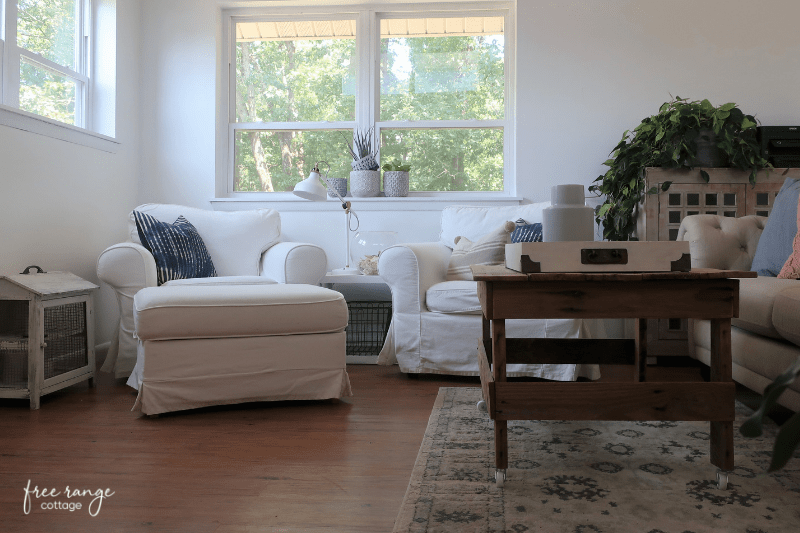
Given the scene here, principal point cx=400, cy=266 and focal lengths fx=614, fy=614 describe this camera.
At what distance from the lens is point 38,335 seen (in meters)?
2.41

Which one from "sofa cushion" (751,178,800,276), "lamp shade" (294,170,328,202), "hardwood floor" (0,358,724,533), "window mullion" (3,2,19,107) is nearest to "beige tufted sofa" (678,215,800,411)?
"sofa cushion" (751,178,800,276)

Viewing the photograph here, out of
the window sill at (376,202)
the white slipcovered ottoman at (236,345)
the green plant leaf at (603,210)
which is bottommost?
the white slipcovered ottoman at (236,345)

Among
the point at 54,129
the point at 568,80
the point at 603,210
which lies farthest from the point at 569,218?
the point at 54,129

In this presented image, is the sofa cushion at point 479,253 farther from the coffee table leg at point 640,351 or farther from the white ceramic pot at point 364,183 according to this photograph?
the coffee table leg at point 640,351

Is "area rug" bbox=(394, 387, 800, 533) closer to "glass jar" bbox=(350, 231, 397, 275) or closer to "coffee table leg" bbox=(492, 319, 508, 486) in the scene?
"coffee table leg" bbox=(492, 319, 508, 486)

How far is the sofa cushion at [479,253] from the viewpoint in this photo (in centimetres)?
305

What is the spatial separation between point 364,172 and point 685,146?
72.8 inches

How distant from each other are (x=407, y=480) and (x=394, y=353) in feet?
4.66

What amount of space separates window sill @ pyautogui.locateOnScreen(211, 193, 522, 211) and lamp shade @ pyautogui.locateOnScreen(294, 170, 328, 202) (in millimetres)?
495

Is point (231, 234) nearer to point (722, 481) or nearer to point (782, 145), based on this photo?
point (722, 481)

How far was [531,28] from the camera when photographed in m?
3.79

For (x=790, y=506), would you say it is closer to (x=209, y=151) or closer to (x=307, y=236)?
(x=307, y=236)

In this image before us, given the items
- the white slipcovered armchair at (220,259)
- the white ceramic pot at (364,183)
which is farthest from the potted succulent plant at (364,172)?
the white slipcovered armchair at (220,259)

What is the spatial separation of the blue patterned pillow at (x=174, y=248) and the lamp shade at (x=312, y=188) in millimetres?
593
